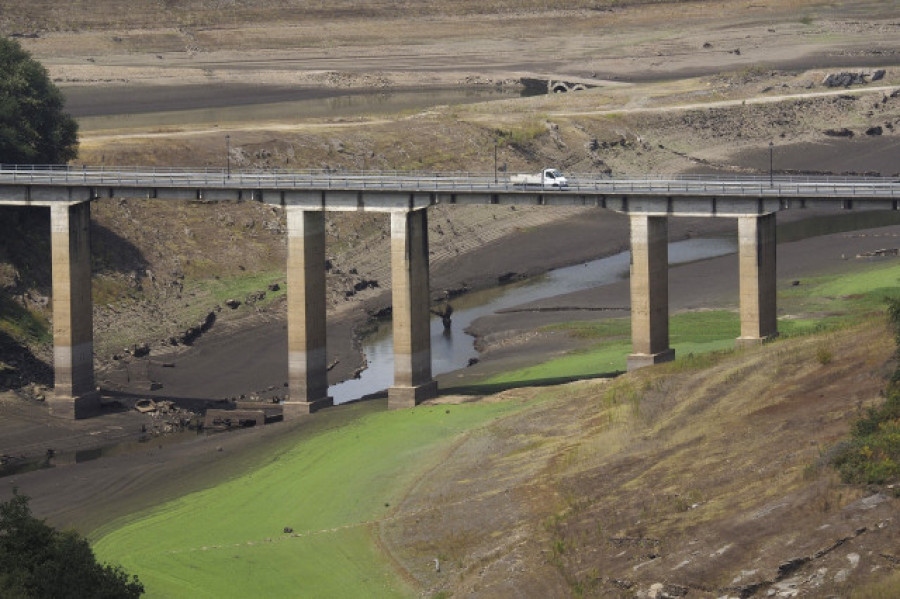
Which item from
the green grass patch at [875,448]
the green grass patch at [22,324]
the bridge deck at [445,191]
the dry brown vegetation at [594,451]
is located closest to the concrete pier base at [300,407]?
the dry brown vegetation at [594,451]

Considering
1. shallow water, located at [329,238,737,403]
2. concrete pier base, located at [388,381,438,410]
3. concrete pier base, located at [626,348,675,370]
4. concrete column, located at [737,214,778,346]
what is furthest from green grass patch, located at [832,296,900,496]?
shallow water, located at [329,238,737,403]

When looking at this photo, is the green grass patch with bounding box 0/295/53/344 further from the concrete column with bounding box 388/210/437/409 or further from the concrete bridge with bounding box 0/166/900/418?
the concrete column with bounding box 388/210/437/409

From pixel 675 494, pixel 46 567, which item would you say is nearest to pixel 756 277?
pixel 675 494

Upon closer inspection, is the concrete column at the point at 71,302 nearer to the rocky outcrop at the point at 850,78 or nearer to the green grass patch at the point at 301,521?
the green grass patch at the point at 301,521

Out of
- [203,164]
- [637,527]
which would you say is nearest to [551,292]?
[203,164]

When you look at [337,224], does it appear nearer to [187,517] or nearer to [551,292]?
[551,292]
